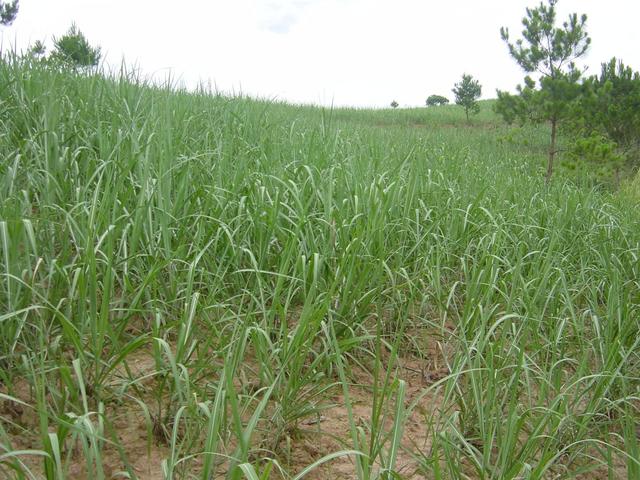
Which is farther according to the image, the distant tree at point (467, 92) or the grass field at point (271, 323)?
the distant tree at point (467, 92)

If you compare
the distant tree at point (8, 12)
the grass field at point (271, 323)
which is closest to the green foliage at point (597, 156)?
the grass field at point (271, 323)

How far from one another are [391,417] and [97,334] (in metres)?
0.91

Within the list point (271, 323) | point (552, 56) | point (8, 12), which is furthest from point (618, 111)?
point (8, 12)

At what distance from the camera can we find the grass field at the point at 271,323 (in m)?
1.50

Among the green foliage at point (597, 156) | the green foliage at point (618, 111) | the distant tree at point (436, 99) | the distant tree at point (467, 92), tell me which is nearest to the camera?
the green foliage at point (597, 156)

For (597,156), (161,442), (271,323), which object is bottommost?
(161,442)

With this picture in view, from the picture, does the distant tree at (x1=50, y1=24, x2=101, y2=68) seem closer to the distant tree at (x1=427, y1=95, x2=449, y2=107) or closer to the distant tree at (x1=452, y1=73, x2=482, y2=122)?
the distant tree at (x1=452, y1=73, x2=482, y2=122)

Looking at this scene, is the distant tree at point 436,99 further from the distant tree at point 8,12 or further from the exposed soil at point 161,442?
the exposed soil at point 161,442

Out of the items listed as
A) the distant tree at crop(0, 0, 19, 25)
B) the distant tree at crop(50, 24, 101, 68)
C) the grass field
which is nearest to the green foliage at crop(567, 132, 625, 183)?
the grass field

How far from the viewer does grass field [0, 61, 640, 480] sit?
150 centimetres

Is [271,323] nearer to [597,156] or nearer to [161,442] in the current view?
[161,442]

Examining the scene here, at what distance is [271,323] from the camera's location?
1.84m

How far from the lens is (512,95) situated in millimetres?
9594

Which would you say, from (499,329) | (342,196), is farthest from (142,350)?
(499,329)
